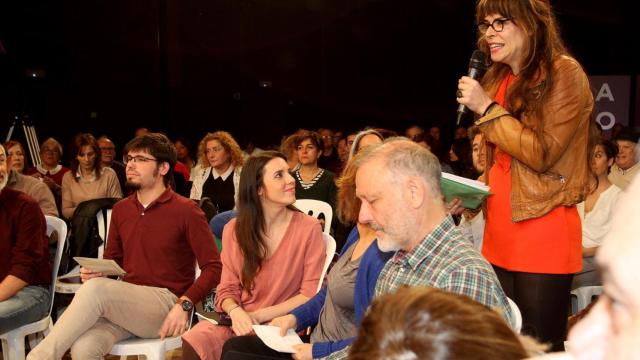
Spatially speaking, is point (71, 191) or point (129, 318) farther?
point (71, 191)

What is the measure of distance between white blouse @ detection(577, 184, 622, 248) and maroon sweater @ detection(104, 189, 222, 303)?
84.3 inches

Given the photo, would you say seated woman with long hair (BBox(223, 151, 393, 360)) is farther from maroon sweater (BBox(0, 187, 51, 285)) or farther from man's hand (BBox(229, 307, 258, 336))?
maroon sweater (BBox(0, 187, 51, 285))

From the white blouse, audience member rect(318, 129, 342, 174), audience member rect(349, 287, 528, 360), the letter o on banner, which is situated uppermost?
audience member rect(349, 287, 528, 360)

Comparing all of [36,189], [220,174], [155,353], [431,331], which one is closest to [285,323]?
[155,353]

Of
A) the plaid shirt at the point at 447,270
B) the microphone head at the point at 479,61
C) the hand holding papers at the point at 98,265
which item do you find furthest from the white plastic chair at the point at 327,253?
the microphone head at the point at 479,61

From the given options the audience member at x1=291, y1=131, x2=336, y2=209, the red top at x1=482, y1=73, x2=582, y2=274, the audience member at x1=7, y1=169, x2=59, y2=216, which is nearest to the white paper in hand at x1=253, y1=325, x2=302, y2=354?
the red top at x1=482, y1=73, x2=582, y2=274

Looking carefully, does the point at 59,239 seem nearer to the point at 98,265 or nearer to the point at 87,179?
the point at 98,265

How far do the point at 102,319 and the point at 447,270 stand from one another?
5.85ft

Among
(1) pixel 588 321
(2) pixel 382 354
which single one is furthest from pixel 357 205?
(1) pixel 588 321

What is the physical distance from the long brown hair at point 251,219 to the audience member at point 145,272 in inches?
8.9

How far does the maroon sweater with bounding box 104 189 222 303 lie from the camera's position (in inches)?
114

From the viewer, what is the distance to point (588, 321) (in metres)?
0.36

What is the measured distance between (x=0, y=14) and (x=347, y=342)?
7.66 metres

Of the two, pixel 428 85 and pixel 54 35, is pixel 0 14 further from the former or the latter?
pixel 428 85
